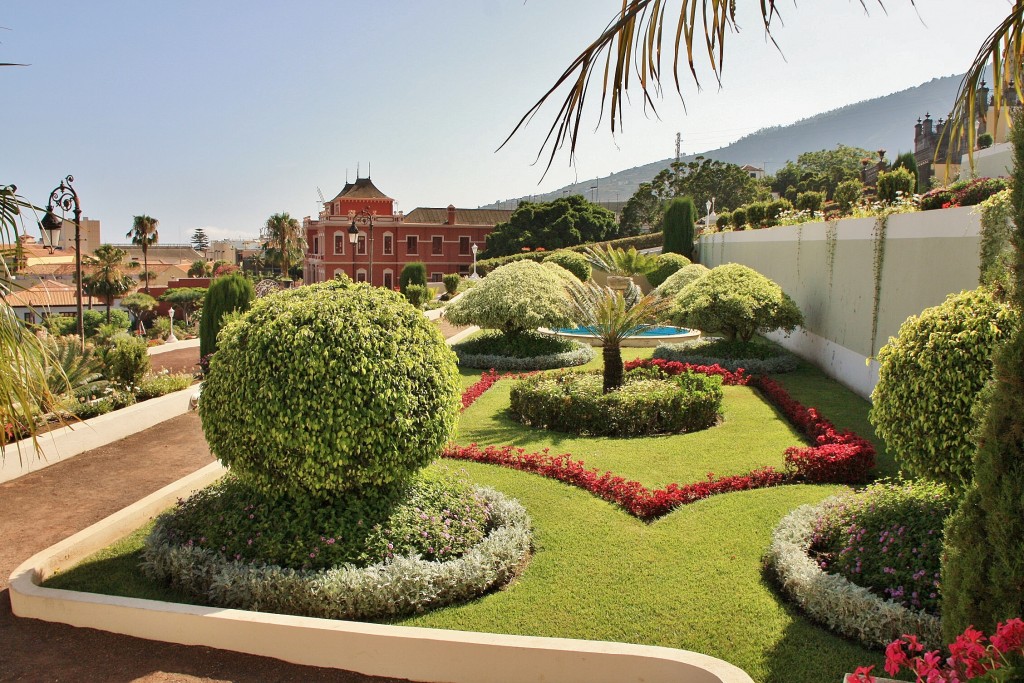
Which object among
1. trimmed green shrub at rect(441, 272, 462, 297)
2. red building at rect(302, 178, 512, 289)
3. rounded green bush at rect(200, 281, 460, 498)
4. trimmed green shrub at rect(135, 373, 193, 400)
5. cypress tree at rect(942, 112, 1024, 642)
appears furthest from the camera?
red building at rect(302, 178, 512, 289)

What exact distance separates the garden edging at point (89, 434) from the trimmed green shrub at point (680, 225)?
24750 mm

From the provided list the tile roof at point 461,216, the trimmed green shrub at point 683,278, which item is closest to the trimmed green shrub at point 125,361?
the trimmed green shrub at point 683,278

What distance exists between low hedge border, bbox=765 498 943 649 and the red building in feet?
169

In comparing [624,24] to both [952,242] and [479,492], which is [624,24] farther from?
[952,242]

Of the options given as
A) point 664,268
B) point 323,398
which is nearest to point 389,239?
point 664,268

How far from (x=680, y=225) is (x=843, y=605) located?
29348mm

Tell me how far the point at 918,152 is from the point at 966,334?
5613 cm

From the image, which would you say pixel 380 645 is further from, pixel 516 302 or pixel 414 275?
pixel 414 275

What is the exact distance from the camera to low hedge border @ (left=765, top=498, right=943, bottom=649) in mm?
4148

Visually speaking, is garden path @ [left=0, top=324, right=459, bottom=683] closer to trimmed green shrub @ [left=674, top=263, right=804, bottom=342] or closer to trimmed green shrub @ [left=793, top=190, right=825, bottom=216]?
trimmed green shrub @ [left=674, top=263, right=804, bottom=342]

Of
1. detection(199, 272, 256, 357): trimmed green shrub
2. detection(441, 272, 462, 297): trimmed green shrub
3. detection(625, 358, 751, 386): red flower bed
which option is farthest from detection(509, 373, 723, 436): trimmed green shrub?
detection(441, 272, 462, 297): trimmed green shrub

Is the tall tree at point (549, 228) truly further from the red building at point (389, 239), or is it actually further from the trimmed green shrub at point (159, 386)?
the trimmed green shrub at point (159, 386)

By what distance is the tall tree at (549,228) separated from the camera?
52.0 metres

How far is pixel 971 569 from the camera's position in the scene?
9.52 feet
